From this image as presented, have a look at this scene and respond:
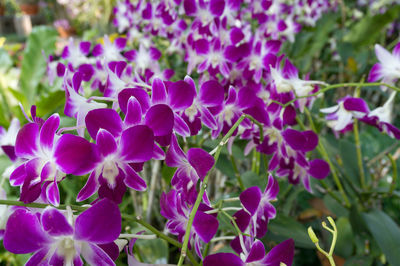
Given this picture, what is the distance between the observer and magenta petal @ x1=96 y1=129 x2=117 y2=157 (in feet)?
0.95

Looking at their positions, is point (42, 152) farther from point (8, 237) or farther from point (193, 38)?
point (193, 38)

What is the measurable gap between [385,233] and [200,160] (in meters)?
0.46

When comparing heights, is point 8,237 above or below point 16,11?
above

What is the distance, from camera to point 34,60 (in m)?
1.21

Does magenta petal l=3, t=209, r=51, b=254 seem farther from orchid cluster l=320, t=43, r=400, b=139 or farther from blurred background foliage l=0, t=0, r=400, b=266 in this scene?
orchid cluster l=320, t=43, r=400, b=139

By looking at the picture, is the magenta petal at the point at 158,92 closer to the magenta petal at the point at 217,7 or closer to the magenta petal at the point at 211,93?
the magenta petal at the point at 211,93

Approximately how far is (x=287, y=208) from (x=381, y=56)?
1.08 ft

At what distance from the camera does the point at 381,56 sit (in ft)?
1.82

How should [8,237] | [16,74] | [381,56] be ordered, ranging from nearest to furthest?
[8,237] → [381,56] → [16,74]

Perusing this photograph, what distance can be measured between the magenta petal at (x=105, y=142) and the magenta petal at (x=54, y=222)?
0.06 meters

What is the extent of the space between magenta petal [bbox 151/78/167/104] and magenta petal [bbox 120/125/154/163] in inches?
2.7

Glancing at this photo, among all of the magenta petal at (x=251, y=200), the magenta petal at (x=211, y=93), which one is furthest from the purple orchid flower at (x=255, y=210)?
the magenta petal at (x=211, y=93)

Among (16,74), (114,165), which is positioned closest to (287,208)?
(114,165)

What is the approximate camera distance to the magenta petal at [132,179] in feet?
1.04
